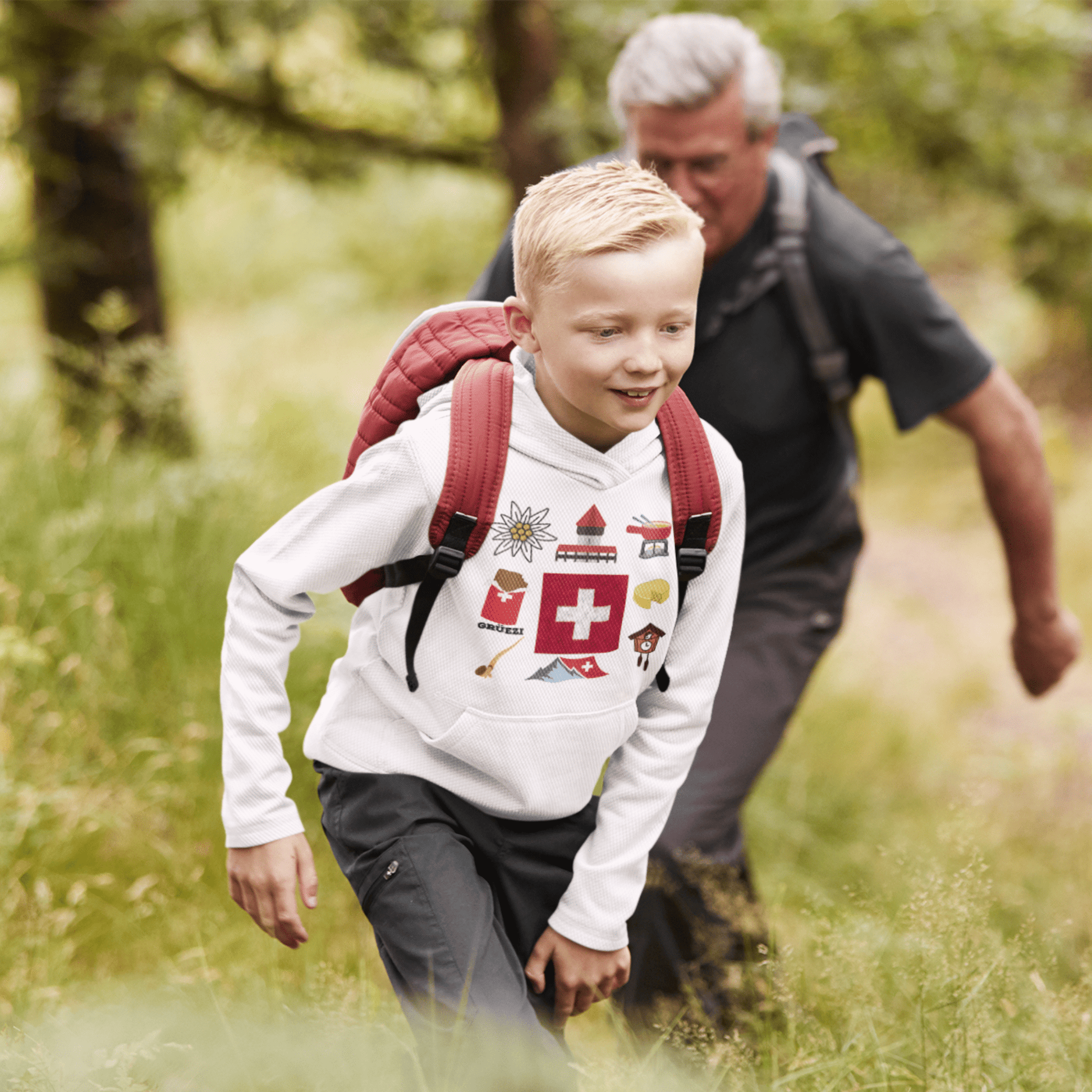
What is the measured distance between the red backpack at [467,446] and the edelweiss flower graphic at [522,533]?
0.10 feet

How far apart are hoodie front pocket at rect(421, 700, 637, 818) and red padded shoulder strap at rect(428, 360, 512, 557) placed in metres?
0.27

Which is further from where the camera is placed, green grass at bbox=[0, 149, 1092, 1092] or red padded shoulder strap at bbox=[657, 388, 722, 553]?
green grass at bbox=[0, 149, 1092, 1092]

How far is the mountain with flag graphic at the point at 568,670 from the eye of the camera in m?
1.78

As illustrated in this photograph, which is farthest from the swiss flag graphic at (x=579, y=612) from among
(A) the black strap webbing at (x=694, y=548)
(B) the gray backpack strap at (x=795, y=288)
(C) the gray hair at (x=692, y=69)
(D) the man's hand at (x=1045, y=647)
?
(D) the man's hand at (x=1045, y=647)

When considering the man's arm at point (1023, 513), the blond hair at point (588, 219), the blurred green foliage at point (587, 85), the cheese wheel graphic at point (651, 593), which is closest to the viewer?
the blond hair at point (588, 219)

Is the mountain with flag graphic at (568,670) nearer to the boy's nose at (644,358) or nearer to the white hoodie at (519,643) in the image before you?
the white hoodie at (519,643)

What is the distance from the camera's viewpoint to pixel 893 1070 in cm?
208

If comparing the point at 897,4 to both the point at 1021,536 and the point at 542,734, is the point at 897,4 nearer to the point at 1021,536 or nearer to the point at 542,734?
the point at 1021,536

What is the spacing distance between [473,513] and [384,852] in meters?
0.57

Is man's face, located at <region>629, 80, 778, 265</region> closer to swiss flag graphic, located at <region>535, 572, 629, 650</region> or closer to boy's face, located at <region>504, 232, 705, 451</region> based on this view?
boy's face, located at <region>504, 232, 705, 451</region>

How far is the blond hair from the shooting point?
62.6 inches

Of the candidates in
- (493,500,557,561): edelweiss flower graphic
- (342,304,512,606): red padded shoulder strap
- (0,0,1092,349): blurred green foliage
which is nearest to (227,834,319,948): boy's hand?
(342,304,512,606): red padded shoulder strap

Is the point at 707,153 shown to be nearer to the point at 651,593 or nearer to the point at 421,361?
the point at 421,361

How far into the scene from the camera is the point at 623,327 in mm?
1624
